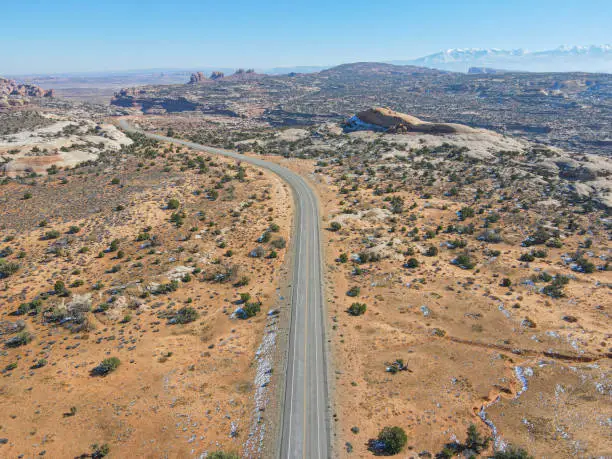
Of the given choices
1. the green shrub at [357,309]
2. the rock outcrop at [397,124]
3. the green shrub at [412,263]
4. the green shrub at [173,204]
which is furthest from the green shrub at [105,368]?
the rock outcrop at [397,124]

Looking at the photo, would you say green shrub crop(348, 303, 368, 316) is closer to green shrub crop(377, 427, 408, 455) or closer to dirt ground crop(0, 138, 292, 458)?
dirt ground crop(0, 138, 292, 458)

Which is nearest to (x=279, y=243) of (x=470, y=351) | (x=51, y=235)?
(x=470, y=351)

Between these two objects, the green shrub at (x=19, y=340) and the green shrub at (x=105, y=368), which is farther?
the green shrub at (x=19, y=340)

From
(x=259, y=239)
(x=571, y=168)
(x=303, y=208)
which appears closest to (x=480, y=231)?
(x=303, y=208)

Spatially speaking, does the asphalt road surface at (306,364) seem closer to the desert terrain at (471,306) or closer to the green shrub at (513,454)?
the desert terrain at (471,306)

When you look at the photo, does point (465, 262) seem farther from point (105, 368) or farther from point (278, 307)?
point (105, 368)

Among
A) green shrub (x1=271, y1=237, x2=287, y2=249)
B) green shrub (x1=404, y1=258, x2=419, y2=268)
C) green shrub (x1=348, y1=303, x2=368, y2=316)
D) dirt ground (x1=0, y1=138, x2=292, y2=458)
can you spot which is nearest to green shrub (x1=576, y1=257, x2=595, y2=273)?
green shrub (x1=404, y1=258, x2=419, y2=268)
